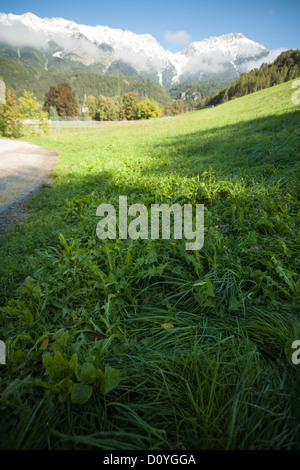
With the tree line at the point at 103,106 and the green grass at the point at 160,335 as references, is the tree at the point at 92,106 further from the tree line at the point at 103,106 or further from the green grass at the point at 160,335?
the green grass at the point at 160,335

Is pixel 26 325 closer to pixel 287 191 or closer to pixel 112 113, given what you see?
pixel 287 191

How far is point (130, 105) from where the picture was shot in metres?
67.6

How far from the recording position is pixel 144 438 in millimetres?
971

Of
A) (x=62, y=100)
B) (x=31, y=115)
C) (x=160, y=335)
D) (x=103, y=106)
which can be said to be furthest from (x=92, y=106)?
(x=160, y=335)

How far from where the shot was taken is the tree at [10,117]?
2059cm

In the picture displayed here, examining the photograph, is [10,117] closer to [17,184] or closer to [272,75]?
[17,184]

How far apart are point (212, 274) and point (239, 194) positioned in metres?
1.62

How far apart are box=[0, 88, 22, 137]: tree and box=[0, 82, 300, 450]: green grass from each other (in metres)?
23.9

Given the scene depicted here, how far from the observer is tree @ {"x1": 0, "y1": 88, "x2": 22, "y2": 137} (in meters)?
20.6

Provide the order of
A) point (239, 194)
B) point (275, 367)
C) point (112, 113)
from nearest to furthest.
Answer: point (275, 367), point (239, 194), point (112, 113)

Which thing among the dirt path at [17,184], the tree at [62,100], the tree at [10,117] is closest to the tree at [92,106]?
the tree at [62,100]

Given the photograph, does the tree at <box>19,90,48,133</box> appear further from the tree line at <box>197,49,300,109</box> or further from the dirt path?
the tree line at <box>197,49,300,109</box>

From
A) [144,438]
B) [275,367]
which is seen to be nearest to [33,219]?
[144,438]

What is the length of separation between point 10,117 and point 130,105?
2171 inches
